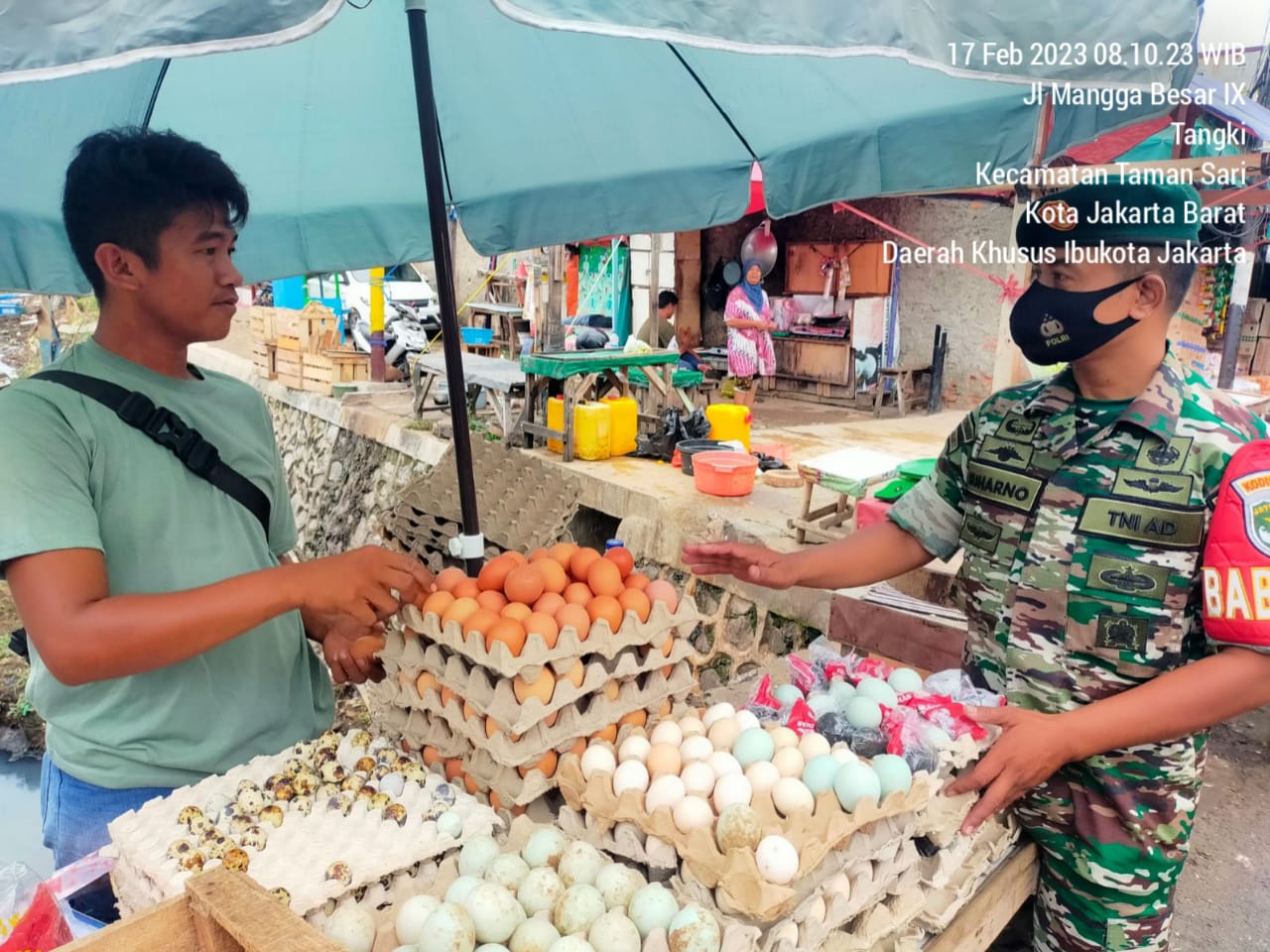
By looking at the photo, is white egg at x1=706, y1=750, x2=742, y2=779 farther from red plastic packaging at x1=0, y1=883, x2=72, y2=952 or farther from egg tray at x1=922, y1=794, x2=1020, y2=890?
red plastic packaging at x1=0, y1=883, x2=72, y2=952

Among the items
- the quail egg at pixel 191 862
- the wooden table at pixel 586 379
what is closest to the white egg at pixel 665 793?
the quail egg at pixel 191 862

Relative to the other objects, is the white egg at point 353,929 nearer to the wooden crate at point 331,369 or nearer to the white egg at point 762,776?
the white egg at point 762,776

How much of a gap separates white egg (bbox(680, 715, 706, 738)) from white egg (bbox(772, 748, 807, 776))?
164mm

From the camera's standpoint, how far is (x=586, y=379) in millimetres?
8250

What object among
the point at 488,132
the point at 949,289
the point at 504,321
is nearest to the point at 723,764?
the point at 488,132

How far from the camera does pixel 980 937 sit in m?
1.82

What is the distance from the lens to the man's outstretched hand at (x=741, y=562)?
2.21m

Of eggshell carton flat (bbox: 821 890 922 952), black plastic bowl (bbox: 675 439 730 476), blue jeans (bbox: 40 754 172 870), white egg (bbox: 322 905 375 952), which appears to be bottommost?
black plastic bowl (bbox: 675 439 730 476)

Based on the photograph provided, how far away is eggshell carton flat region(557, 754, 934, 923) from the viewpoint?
49.3 inches

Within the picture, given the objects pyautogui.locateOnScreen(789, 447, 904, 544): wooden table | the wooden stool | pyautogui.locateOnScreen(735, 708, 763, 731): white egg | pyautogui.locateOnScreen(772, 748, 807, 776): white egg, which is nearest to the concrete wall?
the wooden stool

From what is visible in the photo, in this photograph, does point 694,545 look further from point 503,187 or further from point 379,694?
point 503,187

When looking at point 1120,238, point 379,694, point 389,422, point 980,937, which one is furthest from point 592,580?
point 389,422

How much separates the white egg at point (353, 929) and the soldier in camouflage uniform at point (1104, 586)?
115cm

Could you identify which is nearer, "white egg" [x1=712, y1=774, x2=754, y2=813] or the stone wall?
"white egg" [x1=712, y1=774, x2=754, y2=813]
